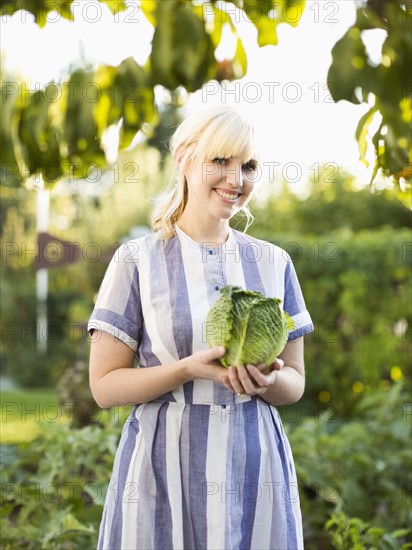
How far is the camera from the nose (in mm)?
2072

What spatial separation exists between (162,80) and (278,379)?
1.20 m

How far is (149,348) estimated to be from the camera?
2.14 metres

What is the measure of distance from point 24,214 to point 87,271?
706 centimetres

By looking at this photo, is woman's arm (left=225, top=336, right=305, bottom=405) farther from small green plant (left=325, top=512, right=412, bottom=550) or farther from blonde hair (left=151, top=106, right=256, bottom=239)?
small green plant (left=325, top=512, right=412, bottom=550)

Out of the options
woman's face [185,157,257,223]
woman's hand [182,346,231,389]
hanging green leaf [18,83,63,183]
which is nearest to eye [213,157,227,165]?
woman's face [185,157,257,223]

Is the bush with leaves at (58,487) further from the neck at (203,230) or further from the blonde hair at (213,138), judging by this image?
the blonde hair at (213,138)

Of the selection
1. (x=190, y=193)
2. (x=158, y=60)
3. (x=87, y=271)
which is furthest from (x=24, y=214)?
(x=158, y=60)

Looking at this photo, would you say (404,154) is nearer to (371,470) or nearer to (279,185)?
(371,470)

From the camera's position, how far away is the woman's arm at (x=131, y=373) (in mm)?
1916

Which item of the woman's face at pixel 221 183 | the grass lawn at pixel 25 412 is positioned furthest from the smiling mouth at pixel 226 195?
the grass lawn at pixel 25 412

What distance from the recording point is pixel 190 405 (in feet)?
6.93

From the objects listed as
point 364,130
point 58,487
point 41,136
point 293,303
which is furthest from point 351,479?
point 41,136

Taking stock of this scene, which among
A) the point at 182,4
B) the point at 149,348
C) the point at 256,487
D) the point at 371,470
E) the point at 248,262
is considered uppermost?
the point at 182,4

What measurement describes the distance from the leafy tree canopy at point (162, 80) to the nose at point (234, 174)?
754 mm
